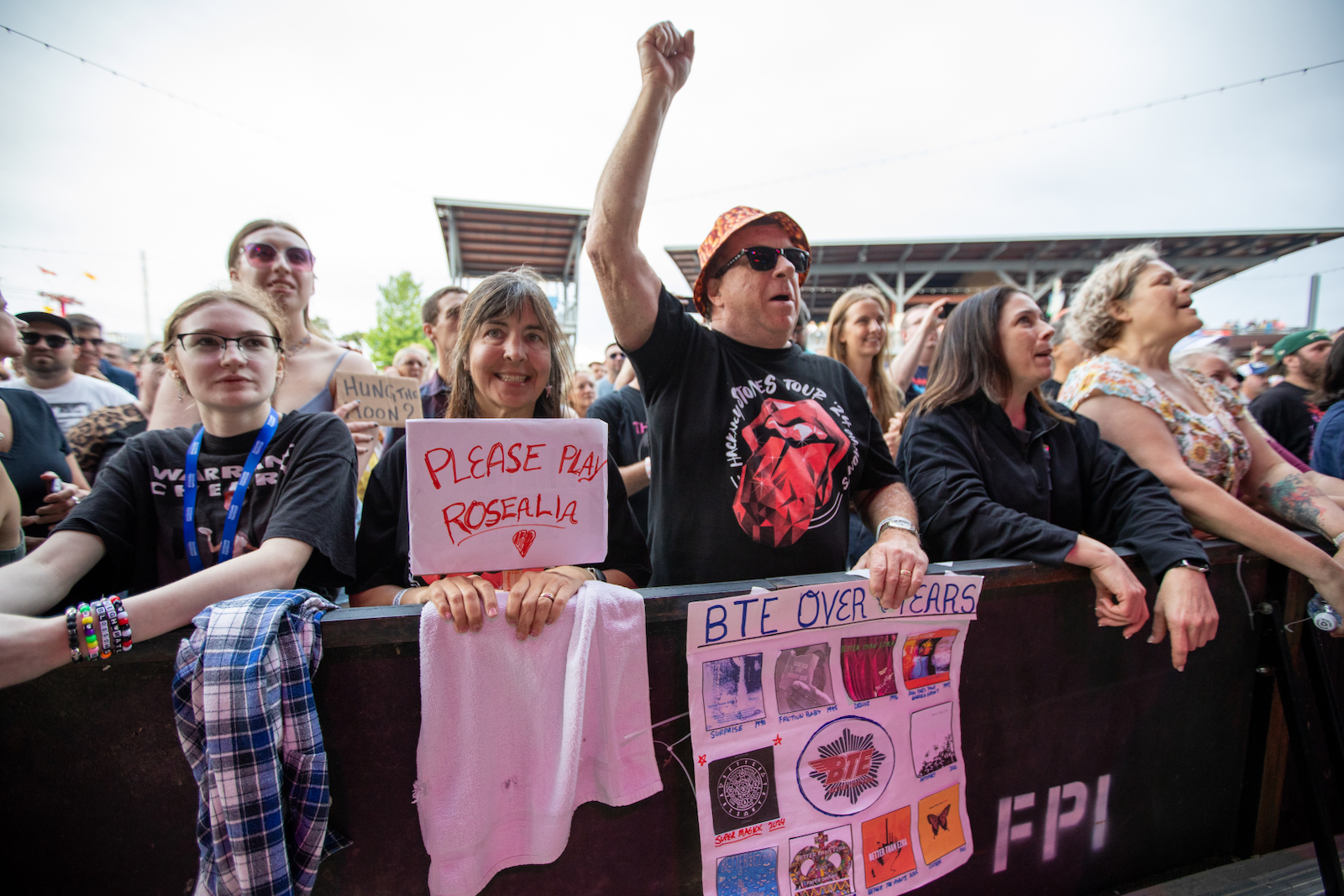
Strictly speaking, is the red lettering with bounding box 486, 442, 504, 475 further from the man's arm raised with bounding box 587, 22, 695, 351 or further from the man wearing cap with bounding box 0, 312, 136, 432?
the man wearing cap with bounding box 0, 312, 136, 432

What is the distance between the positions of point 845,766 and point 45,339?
15.4 feet

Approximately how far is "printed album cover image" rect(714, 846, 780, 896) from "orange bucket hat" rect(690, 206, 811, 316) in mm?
1608

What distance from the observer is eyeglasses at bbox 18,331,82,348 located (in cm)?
326

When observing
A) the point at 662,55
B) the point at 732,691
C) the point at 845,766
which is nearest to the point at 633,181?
the point at 662,55

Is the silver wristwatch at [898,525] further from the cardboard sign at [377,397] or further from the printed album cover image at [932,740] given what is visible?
the cardboard sign at [377,397]

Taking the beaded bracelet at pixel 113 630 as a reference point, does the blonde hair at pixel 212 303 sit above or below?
above

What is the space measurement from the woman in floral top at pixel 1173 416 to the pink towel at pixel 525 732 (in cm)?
211

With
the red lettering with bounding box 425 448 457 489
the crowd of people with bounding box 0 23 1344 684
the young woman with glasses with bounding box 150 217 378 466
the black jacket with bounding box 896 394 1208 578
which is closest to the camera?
the red lettering with bounding box 425 448 457 489

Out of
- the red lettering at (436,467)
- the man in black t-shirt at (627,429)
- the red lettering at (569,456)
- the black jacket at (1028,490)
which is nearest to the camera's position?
the red lettering at (436,467)

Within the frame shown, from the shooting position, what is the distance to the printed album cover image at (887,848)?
63.2 inches

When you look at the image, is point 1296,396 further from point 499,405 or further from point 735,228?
point 499,405

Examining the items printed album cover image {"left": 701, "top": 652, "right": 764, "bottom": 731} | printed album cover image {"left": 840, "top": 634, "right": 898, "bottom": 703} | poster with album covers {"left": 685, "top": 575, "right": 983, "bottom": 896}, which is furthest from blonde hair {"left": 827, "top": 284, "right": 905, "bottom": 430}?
printed album cover image {"left": 701, "top": 652, "right": 764, "bottom": 731}

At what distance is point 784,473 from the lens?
1.74 m

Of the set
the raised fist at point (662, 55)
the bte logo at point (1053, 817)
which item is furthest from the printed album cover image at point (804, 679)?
the raised fist at point (662, 55)
